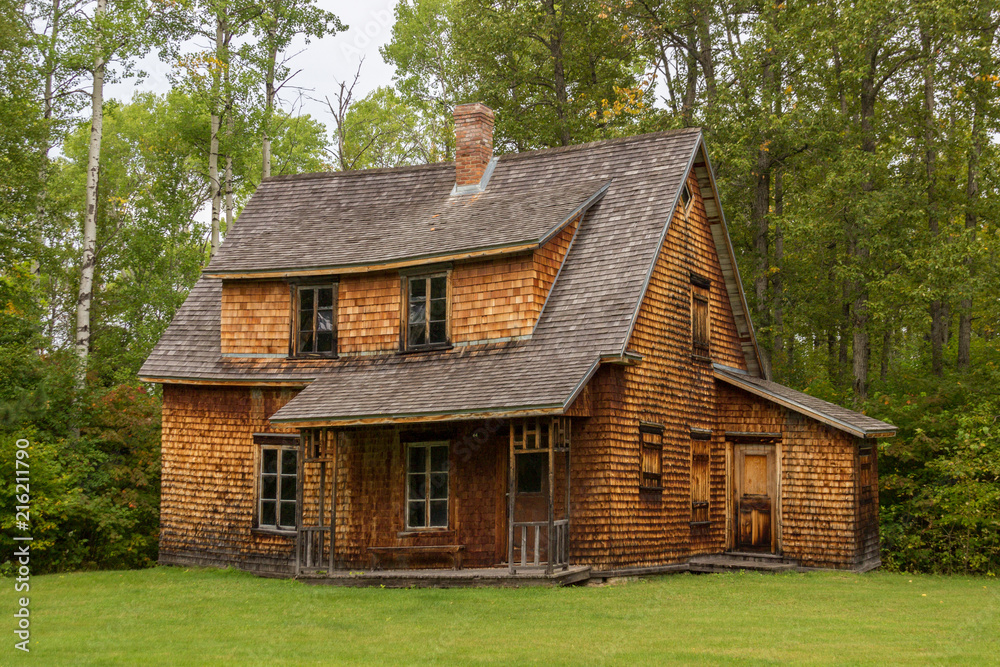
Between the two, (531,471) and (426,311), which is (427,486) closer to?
(531,471)

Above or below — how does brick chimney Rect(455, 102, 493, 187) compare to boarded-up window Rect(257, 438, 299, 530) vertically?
above

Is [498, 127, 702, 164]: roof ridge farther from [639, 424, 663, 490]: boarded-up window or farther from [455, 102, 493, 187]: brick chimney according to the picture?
[639, 424, 663, 490]: boarded-up window

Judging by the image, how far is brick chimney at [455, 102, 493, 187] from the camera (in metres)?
21.3

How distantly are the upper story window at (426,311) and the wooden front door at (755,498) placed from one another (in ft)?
20.8

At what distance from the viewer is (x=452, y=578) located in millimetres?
15852

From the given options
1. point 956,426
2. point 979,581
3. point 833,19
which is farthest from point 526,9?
point 979,581

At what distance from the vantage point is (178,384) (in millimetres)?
20328

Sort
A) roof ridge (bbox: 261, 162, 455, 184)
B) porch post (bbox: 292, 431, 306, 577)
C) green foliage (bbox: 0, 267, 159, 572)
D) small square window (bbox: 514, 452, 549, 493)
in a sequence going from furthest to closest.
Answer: roof ridge (bbox: 261, 162, 455, 184) → green foliage (bbox: 0, 267, 159, 572) → porch post (bbox: 292, 431, 306, 577) → small square window (bbox: 514, 452, 549, 493)

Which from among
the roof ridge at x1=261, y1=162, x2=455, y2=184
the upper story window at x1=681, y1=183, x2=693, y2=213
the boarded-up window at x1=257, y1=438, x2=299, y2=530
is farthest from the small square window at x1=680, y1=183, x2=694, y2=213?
the boarded-up window at x1=257, y1=438, x2=299, y2=530

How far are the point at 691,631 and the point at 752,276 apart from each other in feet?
64.4

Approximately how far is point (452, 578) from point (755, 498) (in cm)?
697

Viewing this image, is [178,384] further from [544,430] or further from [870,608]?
[870,608]

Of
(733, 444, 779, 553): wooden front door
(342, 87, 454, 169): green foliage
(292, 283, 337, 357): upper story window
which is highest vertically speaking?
(342, 87, 454, 169): green foliage

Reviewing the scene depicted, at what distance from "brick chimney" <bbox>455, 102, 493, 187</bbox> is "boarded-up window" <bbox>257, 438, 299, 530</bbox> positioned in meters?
6.60
